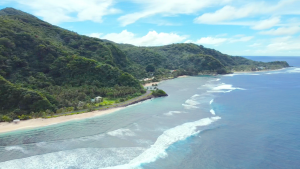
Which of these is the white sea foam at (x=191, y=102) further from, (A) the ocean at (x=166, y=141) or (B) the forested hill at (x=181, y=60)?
(B) the forested hill at (x=181, y=60)

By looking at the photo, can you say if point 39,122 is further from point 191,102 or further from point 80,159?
point 191,102

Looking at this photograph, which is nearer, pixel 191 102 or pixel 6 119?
pixel 6 119

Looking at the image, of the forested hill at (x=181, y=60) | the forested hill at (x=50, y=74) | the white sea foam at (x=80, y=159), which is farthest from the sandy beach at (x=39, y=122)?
the forested hill at (x=181, y=60)

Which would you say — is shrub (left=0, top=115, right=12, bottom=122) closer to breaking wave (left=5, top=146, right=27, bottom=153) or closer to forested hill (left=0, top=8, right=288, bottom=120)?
forested hill (left=0, top=8, right=288, bottom=120)

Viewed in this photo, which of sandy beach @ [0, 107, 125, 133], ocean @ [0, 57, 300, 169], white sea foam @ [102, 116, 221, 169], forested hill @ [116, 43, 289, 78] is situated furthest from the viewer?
forested hill @ [116, 43, 289, 78]

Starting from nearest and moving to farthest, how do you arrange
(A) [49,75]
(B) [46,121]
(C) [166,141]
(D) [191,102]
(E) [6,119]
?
(C) [166,141] < (E) [6,119] < (B) [46,121] < (D) [191,102] < (A) [49,75]

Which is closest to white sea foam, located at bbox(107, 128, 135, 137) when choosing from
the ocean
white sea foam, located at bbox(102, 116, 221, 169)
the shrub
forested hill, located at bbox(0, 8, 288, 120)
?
the ocean

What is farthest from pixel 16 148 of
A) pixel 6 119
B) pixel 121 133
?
pixel 121 133

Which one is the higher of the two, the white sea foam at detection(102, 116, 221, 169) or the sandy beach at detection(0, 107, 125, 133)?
the sandy beach at detection(0, 107, 125, 133)
